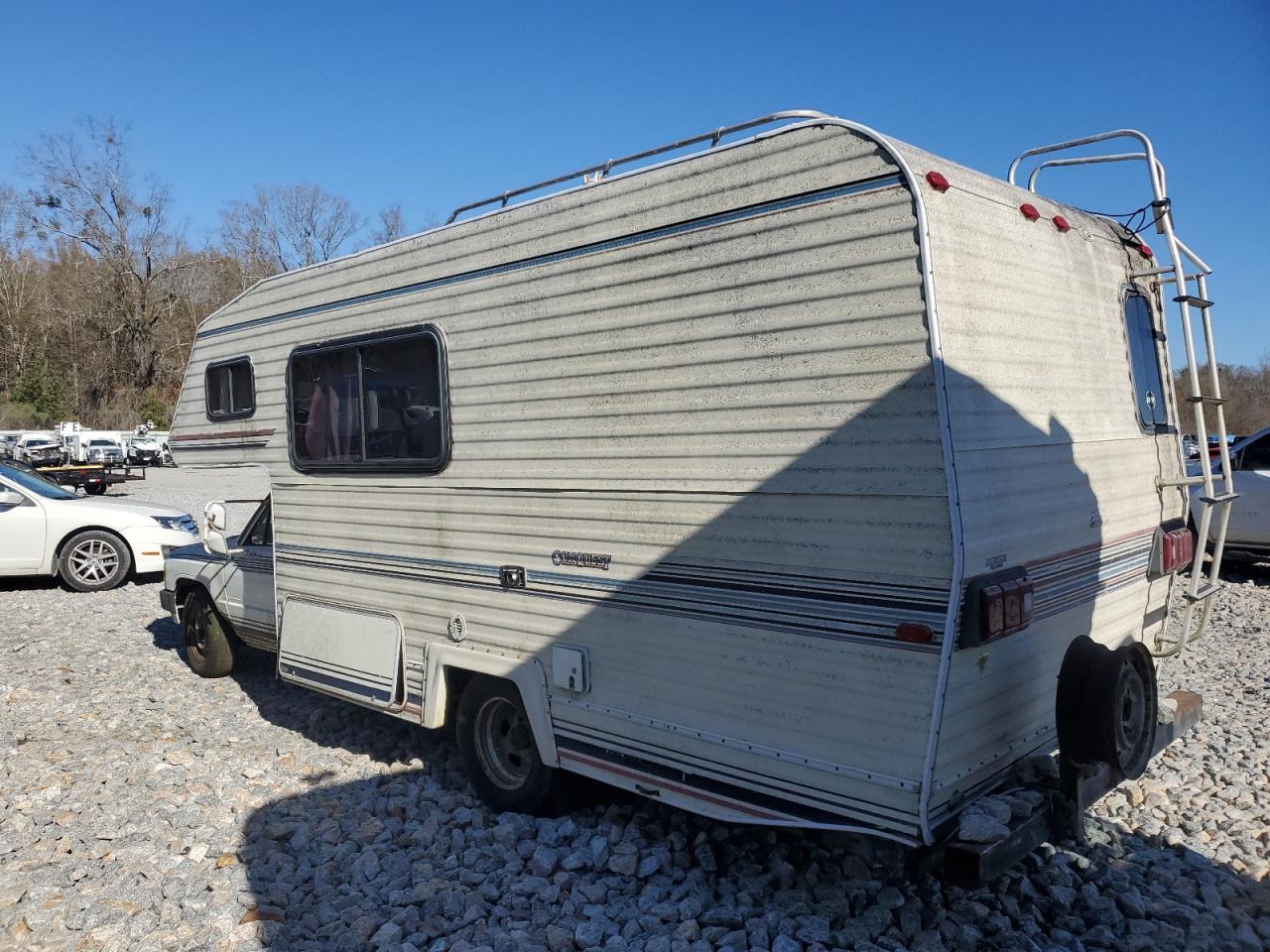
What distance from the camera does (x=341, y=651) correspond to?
5.28m

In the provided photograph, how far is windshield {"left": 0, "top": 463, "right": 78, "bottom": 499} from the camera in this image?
10938mm

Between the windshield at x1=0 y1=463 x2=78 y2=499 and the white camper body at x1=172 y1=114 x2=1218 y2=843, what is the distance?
789cm

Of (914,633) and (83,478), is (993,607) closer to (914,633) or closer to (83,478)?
(914,633)

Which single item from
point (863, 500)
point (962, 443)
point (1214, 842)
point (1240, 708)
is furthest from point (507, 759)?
point (1240, 708)

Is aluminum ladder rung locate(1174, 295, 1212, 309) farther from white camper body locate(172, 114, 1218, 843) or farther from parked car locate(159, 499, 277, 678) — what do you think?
parked car locate(159, 499, 277, 678)

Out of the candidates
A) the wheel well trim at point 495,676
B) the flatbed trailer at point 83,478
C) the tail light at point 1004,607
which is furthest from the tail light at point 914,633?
the flatbed trailer at point 83,478

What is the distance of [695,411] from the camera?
367cm

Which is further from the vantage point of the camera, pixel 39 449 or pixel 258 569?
pixel 39 449

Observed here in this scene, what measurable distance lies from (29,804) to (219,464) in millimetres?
2309

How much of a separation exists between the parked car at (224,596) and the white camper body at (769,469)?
161 centimetres

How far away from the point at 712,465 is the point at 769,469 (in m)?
0.25

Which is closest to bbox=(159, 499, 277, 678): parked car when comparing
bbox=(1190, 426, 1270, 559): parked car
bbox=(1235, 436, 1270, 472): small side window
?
bbox=(1190, 426, 1270, 559): parked car

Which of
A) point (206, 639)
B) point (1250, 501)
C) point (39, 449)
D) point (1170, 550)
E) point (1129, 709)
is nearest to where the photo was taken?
point (1129, 709)

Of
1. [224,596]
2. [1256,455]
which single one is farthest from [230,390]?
[1256,455]
